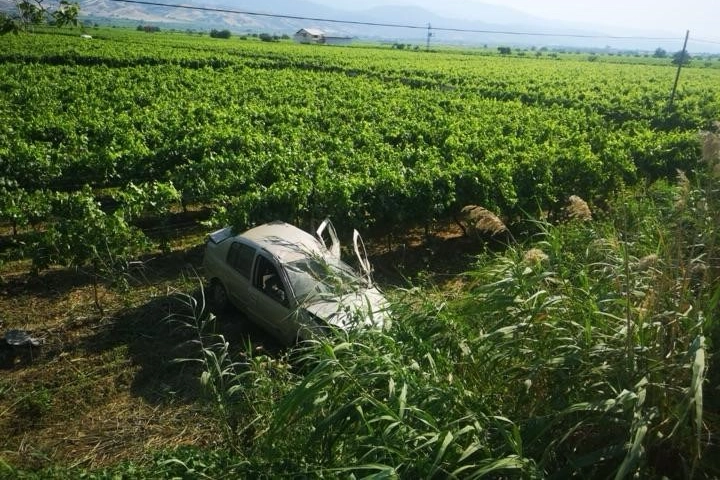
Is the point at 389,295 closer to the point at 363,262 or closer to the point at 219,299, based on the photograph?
the point at 363,262

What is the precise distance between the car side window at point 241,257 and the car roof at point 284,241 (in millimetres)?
155

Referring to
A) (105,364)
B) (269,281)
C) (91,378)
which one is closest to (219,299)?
(269,281)

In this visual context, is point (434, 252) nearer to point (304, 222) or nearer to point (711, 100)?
point (304, 222)

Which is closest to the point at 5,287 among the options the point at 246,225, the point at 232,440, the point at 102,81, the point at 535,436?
the point at 246,225

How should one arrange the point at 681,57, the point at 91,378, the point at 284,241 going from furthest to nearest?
the point at 681,57 → the point at 284,241 → the point at 91,378

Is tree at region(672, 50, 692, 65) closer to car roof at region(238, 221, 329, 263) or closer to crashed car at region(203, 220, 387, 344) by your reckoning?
car roof at region(238, 221, 329, 263)

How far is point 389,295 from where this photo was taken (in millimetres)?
6102

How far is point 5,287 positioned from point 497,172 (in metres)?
10.0

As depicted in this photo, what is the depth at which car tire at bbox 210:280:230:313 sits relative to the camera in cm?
865

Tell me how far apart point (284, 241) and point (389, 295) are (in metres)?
2.39

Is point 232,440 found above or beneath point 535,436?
beneath

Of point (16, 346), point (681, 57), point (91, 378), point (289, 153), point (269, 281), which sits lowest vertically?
point (91, 378)

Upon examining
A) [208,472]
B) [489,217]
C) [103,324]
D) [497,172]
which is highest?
[489,217]

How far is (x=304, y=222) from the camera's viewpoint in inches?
421
